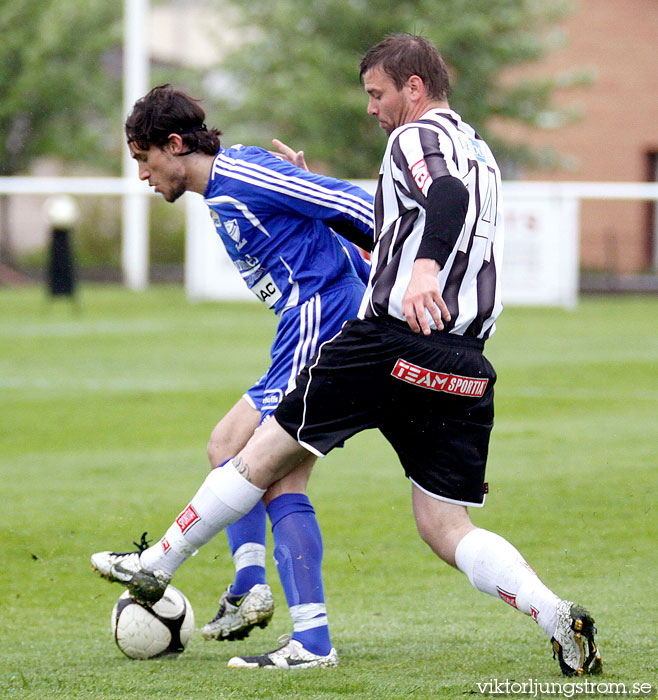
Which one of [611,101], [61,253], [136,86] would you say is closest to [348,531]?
[61,253]

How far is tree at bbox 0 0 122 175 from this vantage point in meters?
34.1

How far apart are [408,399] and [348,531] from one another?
107 inches

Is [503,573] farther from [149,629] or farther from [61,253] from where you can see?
[61,253]

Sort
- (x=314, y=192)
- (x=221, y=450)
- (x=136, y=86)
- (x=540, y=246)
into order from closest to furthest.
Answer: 1. (x=314, y=192)
2. (x=221, y=450)
3. (x=540, y=246)
4. (x=136, y=86)

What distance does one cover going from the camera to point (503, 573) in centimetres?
384

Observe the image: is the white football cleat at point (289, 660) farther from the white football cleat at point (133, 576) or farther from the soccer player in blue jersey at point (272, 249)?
the white football cleat at point (133, 576)

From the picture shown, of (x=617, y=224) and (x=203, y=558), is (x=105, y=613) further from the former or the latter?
(x=617, y=224)

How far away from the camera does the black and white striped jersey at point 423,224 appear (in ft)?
12.3

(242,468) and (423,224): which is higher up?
(423,224)

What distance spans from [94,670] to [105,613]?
1.14 m

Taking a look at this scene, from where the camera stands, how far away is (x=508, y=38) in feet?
102

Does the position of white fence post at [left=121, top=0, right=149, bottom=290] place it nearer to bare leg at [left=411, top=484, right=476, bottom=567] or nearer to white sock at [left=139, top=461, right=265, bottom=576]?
white sock at [left=139, top=461, right=265, bottom=576]

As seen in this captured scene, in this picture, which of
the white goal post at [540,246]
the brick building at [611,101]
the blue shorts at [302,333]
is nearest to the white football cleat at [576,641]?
the blue shorts at [302,333]

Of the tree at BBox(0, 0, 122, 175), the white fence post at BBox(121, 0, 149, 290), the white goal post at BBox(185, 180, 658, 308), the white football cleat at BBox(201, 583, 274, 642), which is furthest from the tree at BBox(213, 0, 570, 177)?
the white football cleat at BBox(201, 583, 274, 642)
